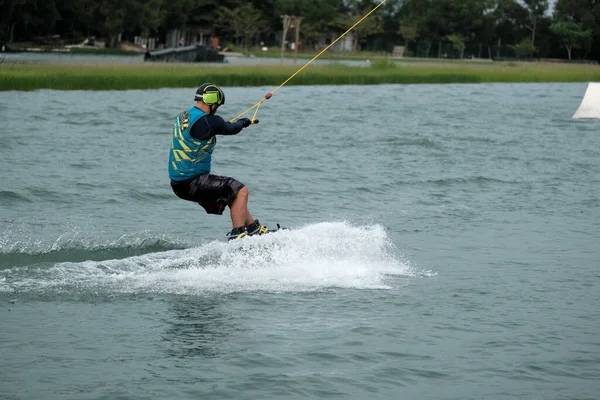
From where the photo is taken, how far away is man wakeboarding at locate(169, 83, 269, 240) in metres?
11.7

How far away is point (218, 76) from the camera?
155ft

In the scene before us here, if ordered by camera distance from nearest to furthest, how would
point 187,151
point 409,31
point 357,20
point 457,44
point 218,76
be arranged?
point 187,151, point 218,76, point 457,44, point 409,31, point 357,20

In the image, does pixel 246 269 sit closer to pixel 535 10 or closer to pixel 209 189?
pixel 209 189

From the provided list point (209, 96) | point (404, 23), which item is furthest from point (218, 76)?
point (404, 23)

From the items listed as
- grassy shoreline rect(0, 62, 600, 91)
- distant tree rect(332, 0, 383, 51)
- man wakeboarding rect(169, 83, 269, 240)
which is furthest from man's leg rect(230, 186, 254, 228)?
distant tree rect(332, 0, 383, 51)

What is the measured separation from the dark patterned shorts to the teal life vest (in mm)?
77

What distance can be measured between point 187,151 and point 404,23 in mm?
102312

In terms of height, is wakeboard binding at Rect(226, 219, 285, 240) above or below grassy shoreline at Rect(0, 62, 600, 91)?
below

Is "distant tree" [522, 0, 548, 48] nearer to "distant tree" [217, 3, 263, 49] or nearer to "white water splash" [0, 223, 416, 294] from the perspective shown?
"distant tree" [217, 3, 263, 49]

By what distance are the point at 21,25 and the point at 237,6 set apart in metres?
30.5

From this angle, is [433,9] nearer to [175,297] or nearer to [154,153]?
[154,153]

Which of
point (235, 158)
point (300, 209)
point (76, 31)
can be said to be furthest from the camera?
point (76, 31)

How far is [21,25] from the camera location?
7888 centimetres

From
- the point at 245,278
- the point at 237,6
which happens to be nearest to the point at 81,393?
the point at 245,278
